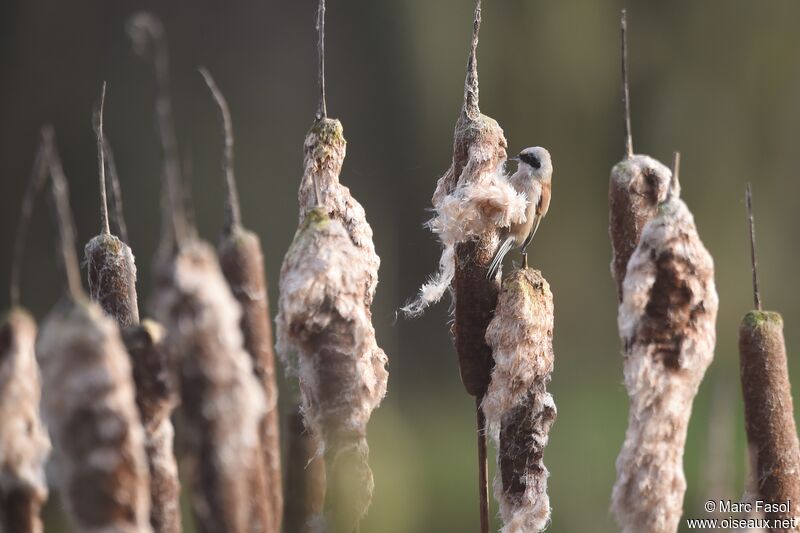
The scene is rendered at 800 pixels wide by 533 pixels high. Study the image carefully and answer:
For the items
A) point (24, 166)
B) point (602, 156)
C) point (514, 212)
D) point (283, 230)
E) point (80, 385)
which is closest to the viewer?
point (80, 385)

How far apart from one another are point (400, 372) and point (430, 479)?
419 mm

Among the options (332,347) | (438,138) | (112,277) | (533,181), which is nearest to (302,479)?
(332,347)

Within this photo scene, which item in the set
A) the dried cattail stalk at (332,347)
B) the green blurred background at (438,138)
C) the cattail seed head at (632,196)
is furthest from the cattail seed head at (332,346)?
the green blurred background at (438,138)

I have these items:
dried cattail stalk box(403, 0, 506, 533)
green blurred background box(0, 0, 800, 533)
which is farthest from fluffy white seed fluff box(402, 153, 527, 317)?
green blurred background box(0, 0, 800, 533)

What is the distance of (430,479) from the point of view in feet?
11.7

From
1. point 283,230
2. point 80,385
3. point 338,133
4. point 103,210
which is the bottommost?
point 80,385

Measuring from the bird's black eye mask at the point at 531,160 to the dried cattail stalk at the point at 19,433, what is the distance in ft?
2.10

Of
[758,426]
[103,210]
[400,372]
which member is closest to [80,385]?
[103,210]

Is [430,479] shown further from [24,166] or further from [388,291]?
[24,166]

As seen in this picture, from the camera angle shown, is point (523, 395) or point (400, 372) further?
point (400, 372)

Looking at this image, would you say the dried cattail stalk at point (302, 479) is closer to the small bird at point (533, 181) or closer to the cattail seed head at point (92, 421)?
the cattail seed head at point (92, 421)

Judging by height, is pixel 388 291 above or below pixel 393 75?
below

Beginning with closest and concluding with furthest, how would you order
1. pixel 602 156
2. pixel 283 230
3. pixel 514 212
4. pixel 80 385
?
pixel 80 385 → pixel 514 212 → pixel 283 230 → pixel 602 156

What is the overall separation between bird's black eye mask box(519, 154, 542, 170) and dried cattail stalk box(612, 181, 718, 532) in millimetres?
398
